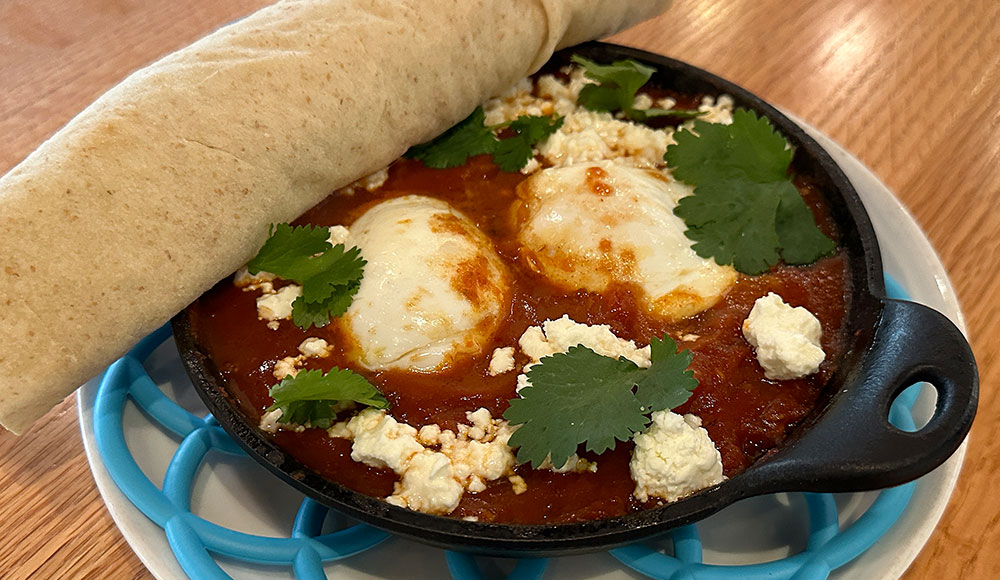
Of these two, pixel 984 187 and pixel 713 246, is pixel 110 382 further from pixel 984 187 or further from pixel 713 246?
pixel 984 187

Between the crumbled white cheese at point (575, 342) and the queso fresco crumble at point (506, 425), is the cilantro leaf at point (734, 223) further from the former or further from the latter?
the crumbled white cheese at point (575, 342)

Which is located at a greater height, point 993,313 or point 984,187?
point 984,187

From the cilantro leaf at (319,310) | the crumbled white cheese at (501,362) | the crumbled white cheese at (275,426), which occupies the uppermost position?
the cilantro leaf at (319,310)

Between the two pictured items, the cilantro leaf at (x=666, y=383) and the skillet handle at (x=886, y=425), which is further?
the cilantro leaf at (x=666, y=383)

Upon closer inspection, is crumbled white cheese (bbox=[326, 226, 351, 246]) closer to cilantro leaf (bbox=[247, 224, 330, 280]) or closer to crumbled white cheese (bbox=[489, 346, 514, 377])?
cilantro leaf (bbox=[247, 224, 330, 280])

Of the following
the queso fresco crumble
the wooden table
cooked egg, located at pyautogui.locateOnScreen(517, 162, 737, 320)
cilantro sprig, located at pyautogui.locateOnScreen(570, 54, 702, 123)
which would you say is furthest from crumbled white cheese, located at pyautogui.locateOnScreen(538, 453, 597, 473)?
cilantro sprig, located at pyautogui.locateOnScreen(570, 54, 702, 123)

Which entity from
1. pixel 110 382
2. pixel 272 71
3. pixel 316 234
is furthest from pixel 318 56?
pixel 110 382

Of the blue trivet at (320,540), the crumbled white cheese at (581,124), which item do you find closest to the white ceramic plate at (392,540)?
the blue trivet at (320,540)
